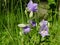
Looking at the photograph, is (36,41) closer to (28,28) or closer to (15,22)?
(28,28)

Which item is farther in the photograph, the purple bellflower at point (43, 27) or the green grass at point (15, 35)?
the green grass at point (15, 35)

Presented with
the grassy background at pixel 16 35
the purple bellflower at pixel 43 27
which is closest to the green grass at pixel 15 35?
the grassy background at pixel 16 35

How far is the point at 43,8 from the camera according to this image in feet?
10.5

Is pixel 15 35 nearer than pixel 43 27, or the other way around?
pixel 43 27

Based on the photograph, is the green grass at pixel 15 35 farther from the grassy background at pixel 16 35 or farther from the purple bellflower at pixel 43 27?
the purple bellflower at pixel 43 27

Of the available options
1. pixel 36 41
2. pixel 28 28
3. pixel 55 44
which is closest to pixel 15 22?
pixel 55 44

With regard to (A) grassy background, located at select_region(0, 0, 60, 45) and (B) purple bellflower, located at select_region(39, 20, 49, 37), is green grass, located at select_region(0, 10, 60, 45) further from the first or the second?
(B) purple bellflower, located at select_region(39, 20, 49, 37)

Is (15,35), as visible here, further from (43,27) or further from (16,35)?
(43,27)

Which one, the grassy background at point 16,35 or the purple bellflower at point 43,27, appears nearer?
the purple bellflower at point 43,27

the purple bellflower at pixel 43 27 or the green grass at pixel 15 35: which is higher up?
the purple bellflower at pixel 43 27

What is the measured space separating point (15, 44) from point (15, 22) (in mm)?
706

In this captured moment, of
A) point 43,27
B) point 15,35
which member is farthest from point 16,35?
point 43,27

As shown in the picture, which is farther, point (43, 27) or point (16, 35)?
point (16, 35)

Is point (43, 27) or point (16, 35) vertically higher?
point (43, 27)
